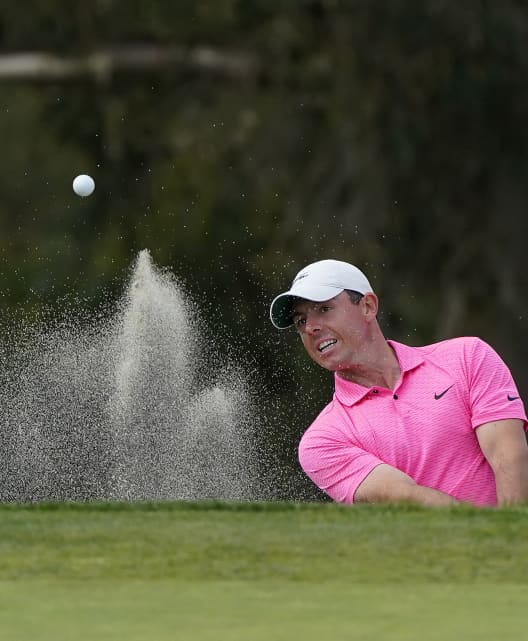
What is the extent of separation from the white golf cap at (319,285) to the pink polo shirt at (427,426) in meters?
0.29

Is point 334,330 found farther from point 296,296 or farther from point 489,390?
point 489,390

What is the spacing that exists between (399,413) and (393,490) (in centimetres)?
29

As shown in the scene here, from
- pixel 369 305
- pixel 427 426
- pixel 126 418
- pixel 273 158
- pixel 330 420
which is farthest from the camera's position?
pixel 273 158

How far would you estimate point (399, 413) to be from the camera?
15.4 feet

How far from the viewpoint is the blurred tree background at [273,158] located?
1568cm

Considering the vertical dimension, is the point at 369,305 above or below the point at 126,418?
above

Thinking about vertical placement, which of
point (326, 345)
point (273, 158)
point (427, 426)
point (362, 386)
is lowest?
point (427, 426)

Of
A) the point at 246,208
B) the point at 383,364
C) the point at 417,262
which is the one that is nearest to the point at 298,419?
the point at 417,262

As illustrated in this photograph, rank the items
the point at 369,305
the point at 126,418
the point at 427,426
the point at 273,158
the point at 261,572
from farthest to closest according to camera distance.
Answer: the point at 273,158, the point at 126,418, the point at 369,305, the point at 427,426, the point at 261,572

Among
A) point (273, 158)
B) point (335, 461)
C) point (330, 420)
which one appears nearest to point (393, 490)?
point (335, 461)

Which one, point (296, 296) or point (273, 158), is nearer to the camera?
point (296, 296)

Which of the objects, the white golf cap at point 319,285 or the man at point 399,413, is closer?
the man at point 399,413

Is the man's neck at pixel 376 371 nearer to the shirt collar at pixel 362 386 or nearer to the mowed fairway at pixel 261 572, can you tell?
the shirt collar at pixel 362 386

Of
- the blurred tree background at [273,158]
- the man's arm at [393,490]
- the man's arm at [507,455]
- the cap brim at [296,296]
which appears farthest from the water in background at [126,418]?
the blurred tree background at [273,158]
